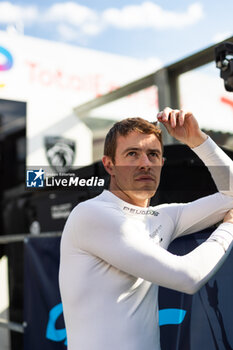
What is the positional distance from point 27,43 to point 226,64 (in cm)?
573

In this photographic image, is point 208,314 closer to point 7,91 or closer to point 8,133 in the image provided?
point 7,91

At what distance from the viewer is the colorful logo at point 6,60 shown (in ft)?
21.2

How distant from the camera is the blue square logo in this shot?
1.67 m

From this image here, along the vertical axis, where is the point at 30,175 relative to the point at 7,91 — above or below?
below

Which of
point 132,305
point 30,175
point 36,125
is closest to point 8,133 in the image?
point 36,125

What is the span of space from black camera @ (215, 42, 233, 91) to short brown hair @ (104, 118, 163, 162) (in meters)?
0.54

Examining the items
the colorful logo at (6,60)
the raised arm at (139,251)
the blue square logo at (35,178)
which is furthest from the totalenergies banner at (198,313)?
the colorful logo at (6,60)

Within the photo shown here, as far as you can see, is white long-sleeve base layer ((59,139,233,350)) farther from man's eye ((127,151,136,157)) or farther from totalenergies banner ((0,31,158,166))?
totalenergies banner ((0,31,158,166))

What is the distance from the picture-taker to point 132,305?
52.9 inches

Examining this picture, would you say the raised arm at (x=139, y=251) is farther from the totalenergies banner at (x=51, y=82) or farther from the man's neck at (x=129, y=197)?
the totalenergies banner at (x=51, y=82)

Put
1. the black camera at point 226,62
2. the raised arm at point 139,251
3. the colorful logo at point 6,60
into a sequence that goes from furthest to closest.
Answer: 1. the colorful logo at point 6,60
2. the black camera at point 226,62
3. the raised arm at point 139,251

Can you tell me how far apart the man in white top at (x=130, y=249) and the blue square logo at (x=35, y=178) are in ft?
1.07

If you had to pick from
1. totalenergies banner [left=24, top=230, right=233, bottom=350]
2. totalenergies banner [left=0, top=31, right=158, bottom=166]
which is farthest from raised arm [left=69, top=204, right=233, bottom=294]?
totalenergies banner [left=0, top=31, right=158, bottom=166]

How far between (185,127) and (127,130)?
0.22 metres
